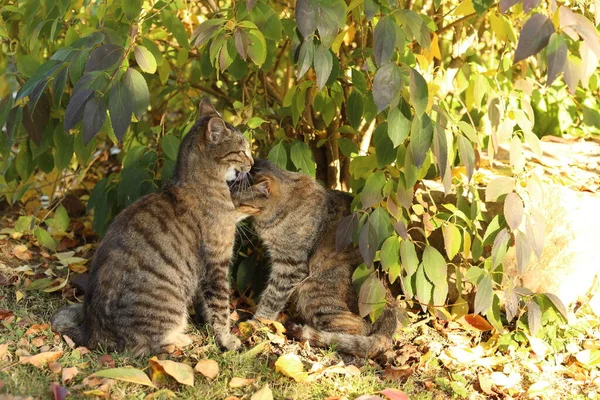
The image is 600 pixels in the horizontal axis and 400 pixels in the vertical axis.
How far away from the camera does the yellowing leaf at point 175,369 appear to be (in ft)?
10.6

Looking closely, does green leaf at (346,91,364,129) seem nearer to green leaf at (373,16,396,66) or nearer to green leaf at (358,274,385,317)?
green leaf at (358,274,385,317)

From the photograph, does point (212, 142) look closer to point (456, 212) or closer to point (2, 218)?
point (456, 212)

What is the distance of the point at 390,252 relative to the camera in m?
3.57

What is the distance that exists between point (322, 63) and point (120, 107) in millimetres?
817

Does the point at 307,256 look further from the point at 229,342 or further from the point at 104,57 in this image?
the point at 104,57

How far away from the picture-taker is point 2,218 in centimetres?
523

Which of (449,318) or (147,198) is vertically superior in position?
(147,198)

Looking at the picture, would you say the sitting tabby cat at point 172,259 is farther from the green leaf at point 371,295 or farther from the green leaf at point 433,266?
the green leaf at point 433,266

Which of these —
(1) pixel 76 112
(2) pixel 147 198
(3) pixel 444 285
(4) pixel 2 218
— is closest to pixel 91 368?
(2) pixel 147 198

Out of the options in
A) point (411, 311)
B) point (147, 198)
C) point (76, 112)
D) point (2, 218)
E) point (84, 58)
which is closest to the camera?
point (76, 112)

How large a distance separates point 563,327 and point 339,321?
125 cm

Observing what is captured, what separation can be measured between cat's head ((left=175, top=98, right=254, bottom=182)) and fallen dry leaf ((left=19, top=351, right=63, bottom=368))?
106 cm

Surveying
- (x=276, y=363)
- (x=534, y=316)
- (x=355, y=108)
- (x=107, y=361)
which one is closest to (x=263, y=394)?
(x=276, y=363)

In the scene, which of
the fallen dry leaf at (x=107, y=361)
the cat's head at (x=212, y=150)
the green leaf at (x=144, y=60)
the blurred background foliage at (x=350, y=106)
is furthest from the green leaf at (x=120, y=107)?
the fallen dry leaf at (x=107, y=361)
